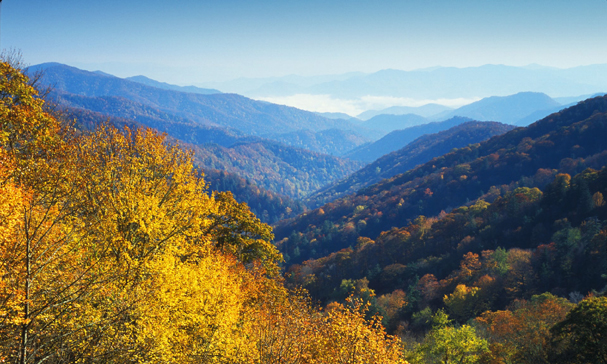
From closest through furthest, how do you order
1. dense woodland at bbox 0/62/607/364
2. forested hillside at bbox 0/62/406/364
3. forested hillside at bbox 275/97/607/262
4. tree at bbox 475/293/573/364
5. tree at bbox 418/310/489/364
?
dense woodland at bbox 0/62/607/364
forested hillside at bbox 0/62/406/364
tree at bbox 475/293/573/364
tree at bbox 418/310/489/364
forested hillside at bbox 275/97/607/262

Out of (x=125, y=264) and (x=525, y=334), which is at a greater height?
(x=125, y=264)

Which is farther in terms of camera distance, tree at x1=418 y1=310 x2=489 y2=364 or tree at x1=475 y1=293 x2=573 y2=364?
tree at x1=418 y1=310 x2=489 y2=364

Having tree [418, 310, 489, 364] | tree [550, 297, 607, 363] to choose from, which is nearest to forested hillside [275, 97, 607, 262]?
tree [418, 310, 489, 364]

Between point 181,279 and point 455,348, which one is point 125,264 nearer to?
point 181,279

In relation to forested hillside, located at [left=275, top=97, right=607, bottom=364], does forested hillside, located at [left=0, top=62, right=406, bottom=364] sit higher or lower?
higher

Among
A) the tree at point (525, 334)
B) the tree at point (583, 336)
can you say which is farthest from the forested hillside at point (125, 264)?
the tree at point (525, 334)

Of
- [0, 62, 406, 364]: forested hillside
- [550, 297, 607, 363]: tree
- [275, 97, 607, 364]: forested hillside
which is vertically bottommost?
[275, 97, 607, 364]: forested hillside

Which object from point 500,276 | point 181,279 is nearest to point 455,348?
point 181,279

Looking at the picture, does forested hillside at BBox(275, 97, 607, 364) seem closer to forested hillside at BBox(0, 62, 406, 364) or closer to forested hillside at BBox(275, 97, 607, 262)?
forested hillside at BBox(275, 97, 607, 262)

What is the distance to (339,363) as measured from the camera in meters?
16.0

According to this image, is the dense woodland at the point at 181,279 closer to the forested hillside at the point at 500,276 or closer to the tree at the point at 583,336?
the tree at the point at 583,336

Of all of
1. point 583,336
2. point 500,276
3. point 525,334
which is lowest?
point 500,276

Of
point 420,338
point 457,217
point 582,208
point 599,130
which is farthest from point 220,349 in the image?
point 599,130

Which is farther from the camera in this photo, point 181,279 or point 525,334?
point 525,334
